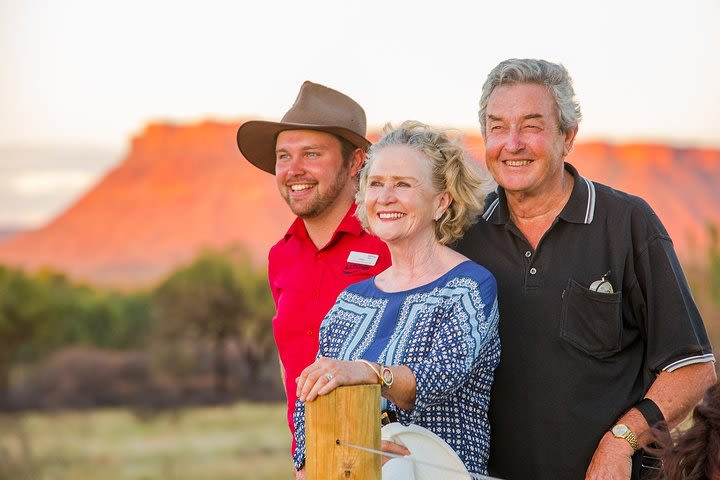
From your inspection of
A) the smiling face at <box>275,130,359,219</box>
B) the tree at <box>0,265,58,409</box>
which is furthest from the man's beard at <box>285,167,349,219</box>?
the tree at <box>0,265,58,409</box>

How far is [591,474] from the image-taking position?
11.5ft

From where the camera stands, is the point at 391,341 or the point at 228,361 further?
the point at 228,361

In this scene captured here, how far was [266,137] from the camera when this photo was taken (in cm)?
484

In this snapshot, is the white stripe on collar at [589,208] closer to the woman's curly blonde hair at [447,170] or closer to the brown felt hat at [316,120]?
the woman's curly blonde hair at [447,170]

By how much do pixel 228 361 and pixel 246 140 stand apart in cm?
1566

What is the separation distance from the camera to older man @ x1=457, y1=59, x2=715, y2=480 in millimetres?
3514

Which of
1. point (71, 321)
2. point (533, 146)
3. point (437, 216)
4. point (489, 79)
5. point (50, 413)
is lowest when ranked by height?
point (50, 413)

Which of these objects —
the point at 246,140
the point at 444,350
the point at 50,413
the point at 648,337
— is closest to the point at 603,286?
the point at 648,337

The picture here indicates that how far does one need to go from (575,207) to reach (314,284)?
1.21m

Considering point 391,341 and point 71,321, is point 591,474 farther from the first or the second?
point 71,321

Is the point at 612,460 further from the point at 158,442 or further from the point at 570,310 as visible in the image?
the point at 158,442

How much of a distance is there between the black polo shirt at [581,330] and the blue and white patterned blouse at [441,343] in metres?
0.29

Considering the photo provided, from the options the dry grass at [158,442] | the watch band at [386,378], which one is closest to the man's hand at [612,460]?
the watch band at [386,378]

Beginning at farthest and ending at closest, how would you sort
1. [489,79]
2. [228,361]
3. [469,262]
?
1. [228,361]
2. [489,79]
3. [469,262]
